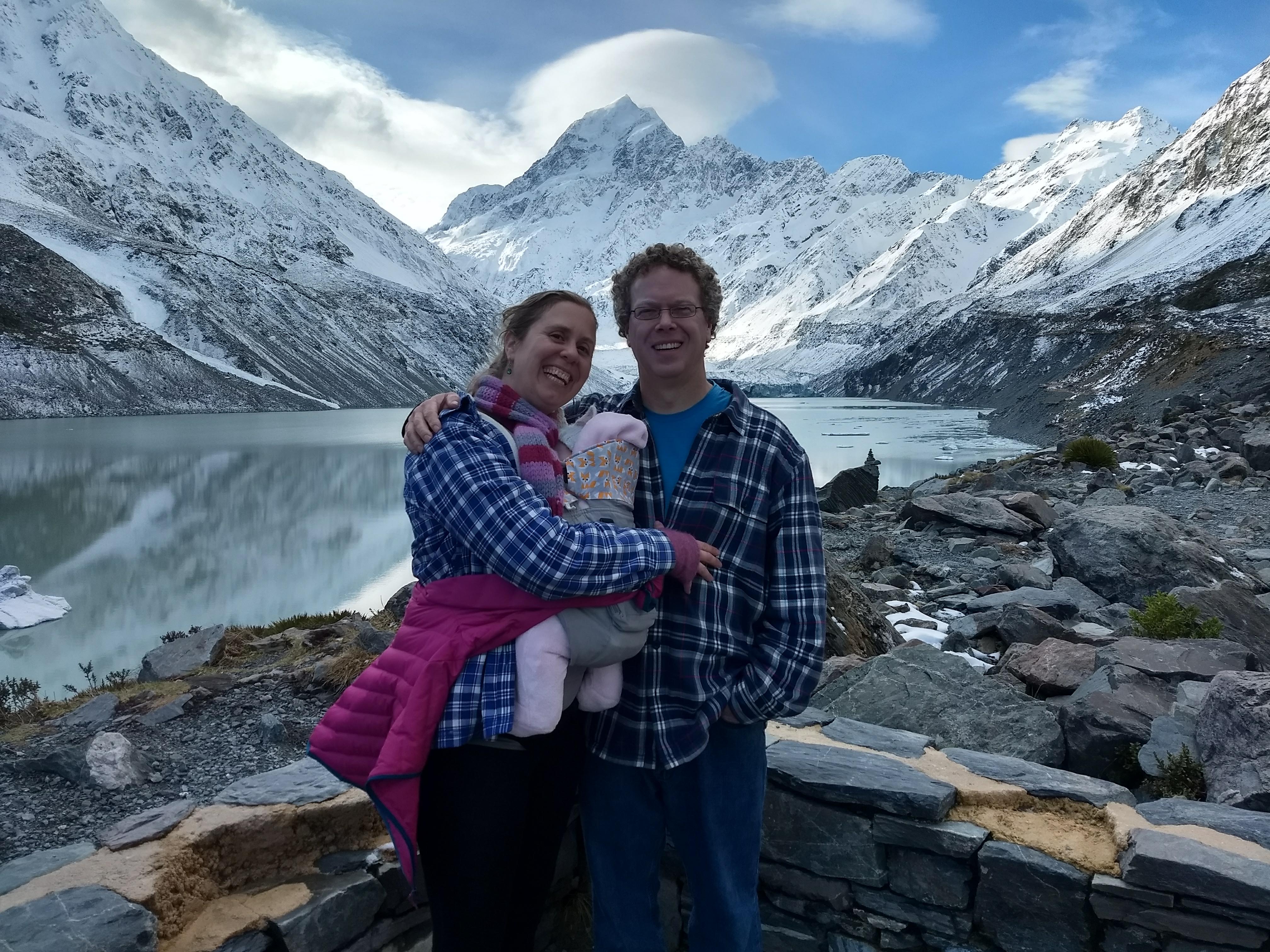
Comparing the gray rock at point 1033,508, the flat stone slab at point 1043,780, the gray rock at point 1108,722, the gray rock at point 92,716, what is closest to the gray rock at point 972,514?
the gray rock at point 1033,508

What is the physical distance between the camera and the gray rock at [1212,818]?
2.74 meters

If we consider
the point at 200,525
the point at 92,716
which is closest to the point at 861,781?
the point at 92,716

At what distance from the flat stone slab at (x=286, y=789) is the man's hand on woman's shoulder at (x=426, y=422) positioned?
53.9 inches

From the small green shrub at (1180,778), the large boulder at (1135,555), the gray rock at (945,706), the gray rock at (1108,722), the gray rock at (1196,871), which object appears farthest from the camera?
the large boulder at (1135,555)

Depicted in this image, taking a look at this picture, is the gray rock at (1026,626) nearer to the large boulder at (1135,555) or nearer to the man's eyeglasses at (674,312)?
the large boulder at (1135,555)

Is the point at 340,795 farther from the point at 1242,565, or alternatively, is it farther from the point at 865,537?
the point at 865,537

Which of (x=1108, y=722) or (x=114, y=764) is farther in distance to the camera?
(x=114, y=764)

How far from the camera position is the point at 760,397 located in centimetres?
15838

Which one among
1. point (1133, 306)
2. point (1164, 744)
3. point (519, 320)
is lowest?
point (1164, 744)

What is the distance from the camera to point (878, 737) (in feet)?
11.9

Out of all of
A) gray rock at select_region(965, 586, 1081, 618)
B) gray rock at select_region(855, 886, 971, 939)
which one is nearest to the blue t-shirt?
gray rock at select_region(855, 886, 971, 939)

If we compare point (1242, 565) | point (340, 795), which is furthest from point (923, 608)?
point (340, 795)

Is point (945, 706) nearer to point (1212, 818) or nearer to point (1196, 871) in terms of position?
point (1212, 818)

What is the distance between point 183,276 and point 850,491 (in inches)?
4528
